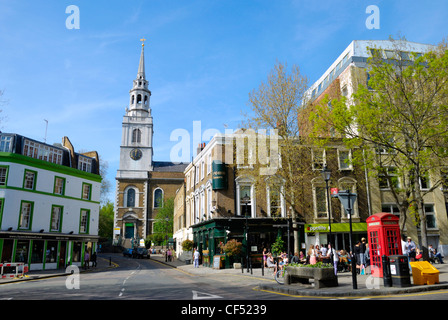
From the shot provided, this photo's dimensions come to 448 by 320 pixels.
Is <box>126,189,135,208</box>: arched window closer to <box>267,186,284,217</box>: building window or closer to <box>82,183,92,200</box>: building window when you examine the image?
<box>82,183,92,200</box>: building window

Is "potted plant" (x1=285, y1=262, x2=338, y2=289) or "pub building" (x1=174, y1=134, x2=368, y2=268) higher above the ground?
"pub building" (x1=174, y1=134, x2=368, y2=268)

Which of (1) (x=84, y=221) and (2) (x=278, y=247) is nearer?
(2) (x=278, y=247)

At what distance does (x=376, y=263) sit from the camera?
1559 centimetres

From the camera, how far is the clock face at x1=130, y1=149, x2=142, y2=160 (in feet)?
258

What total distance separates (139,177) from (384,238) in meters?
67.0

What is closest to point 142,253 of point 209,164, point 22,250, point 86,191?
point 86,191

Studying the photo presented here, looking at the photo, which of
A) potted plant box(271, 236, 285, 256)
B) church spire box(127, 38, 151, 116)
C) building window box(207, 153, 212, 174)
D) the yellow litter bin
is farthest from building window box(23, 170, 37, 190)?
church spire box(127, 38, 151, 116)

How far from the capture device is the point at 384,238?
48.9 feet

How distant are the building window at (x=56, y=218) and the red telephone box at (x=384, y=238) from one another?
2628cm

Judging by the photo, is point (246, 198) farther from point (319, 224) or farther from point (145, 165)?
point (145, 165)

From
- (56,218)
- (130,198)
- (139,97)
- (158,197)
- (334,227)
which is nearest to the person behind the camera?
(334,227)

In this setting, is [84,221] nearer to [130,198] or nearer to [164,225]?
[164,225]

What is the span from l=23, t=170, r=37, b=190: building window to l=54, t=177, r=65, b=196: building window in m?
2.13

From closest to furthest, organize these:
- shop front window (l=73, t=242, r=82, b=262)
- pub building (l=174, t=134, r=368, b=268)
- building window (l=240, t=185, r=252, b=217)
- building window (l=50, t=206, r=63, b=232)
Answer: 1. pub building (l=174, t=134, r=368, b=268)
2. building window (l=240, t=185, r=252, b=217)
3. building window (l=50, t=206, r=63, b=232)
4. shop front window (l=73, t=242, r=82, b=262)
